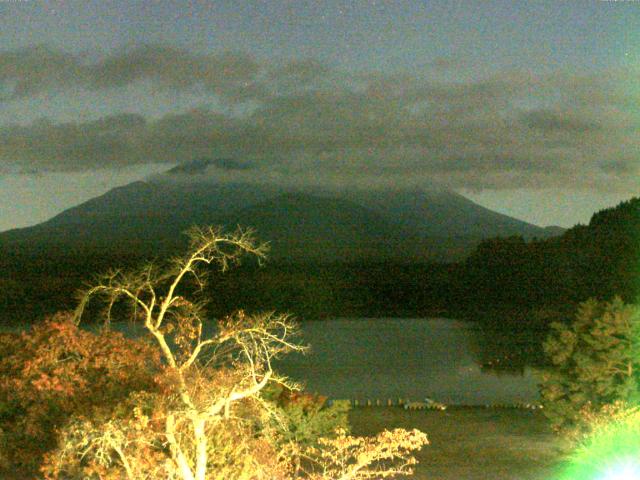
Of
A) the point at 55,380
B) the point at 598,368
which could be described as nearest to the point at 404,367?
the point at 598,368

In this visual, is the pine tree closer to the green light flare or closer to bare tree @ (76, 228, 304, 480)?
the green light flare

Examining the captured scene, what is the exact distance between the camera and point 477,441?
570 inches

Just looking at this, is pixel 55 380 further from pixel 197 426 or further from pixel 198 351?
pixel 197 426

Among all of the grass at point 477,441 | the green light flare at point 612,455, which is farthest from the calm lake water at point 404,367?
the green light flare at point 612,455

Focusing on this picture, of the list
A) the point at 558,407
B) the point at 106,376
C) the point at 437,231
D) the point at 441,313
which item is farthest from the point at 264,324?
the point at 437,231

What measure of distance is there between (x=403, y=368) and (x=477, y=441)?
17.3 m

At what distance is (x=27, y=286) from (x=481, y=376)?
4057 centimetres

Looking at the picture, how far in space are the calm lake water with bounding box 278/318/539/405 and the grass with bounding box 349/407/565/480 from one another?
2310 millimetres

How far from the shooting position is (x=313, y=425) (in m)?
13.0

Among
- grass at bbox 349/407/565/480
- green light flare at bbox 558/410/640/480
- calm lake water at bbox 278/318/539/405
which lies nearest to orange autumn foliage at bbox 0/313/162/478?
Answer: grass at bbox 349/407/565/480

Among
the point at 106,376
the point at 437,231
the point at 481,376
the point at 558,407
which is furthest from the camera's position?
the point at 437,231

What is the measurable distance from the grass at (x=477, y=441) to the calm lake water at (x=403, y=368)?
7.58 ft

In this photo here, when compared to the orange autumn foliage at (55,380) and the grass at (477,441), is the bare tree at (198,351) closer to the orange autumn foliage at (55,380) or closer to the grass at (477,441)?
the orange autumn foliage at (55,380)

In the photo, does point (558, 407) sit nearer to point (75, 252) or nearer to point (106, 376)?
point (106, 376)
